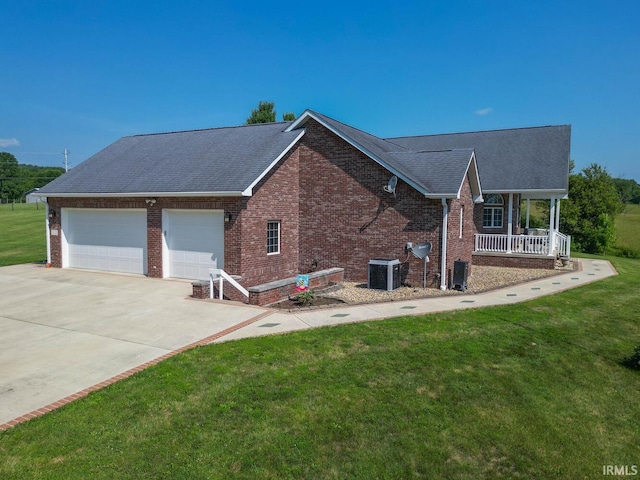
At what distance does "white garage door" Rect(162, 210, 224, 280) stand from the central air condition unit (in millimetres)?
4954

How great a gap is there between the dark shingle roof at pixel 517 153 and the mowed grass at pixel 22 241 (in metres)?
21.6

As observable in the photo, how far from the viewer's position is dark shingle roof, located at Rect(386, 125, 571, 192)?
20.4 meters

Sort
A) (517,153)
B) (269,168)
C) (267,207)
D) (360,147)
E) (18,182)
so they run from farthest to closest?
1. (18,182)
2. (517,153)
3. (360,147)
4. (267,207)
5. (269,168)

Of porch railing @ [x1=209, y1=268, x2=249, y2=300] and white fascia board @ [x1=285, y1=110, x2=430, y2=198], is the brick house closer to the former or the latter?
white fascia board @ [x1=285, y1=110, x2=430, y2=198]

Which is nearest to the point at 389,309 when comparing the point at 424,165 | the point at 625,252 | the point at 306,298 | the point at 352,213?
the point at 306,298

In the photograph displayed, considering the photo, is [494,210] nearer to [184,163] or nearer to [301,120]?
[301,120]

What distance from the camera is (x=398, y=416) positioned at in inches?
213

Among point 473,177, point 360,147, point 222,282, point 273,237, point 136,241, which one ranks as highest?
point 360,147

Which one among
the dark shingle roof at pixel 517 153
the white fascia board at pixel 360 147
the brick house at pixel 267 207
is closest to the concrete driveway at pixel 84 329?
the brick house at pixel 267 207

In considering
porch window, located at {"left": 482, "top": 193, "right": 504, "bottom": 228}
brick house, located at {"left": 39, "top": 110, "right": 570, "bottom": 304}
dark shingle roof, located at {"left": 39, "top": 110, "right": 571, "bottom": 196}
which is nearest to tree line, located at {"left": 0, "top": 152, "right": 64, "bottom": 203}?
dark shingle roof, located at {"left": 39, "top": 110, "right": 571, "bottom": 196}

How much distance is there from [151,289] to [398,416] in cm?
1001

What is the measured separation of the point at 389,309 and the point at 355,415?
5494 millimetres

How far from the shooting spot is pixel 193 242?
15.0 m

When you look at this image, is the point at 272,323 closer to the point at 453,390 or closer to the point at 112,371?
the point at 112,371
